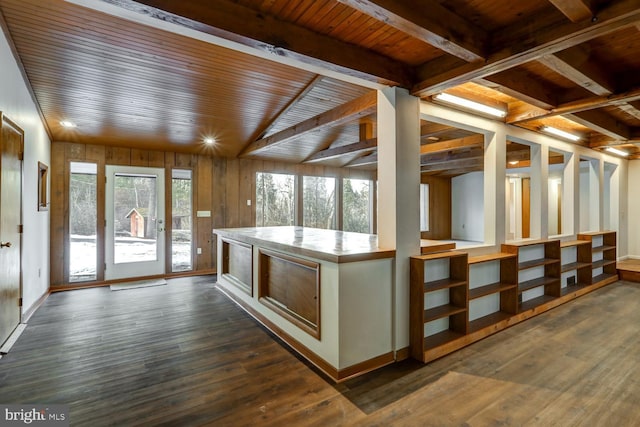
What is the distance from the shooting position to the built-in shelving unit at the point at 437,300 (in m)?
2.65

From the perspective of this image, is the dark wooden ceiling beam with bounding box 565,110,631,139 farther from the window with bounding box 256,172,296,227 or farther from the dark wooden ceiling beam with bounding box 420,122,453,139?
the window with bounding box 256,172,296,227

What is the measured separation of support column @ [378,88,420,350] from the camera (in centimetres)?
266

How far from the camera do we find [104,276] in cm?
539

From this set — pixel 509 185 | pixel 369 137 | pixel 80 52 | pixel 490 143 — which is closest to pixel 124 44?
pixel 80 52

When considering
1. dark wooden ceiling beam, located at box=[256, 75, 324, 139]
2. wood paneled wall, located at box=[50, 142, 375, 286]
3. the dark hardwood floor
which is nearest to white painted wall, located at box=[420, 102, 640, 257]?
the dark hardwood floor

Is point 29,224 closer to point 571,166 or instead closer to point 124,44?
point 124,44

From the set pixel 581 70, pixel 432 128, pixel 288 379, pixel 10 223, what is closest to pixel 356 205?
pixel 432 128

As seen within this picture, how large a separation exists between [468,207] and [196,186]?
8147 mm

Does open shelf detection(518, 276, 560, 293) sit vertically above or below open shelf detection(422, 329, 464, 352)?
above

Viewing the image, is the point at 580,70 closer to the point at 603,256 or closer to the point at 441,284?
the point at 441,284

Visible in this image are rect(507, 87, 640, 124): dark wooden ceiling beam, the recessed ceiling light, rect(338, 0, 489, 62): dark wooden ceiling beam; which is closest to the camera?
rect(338, 0, 489, 62): dark wooden ceiling beam

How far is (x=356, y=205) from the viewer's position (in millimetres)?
8648

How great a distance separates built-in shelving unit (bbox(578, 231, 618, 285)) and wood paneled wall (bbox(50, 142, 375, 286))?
548 cm

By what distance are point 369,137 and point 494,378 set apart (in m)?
3.56
